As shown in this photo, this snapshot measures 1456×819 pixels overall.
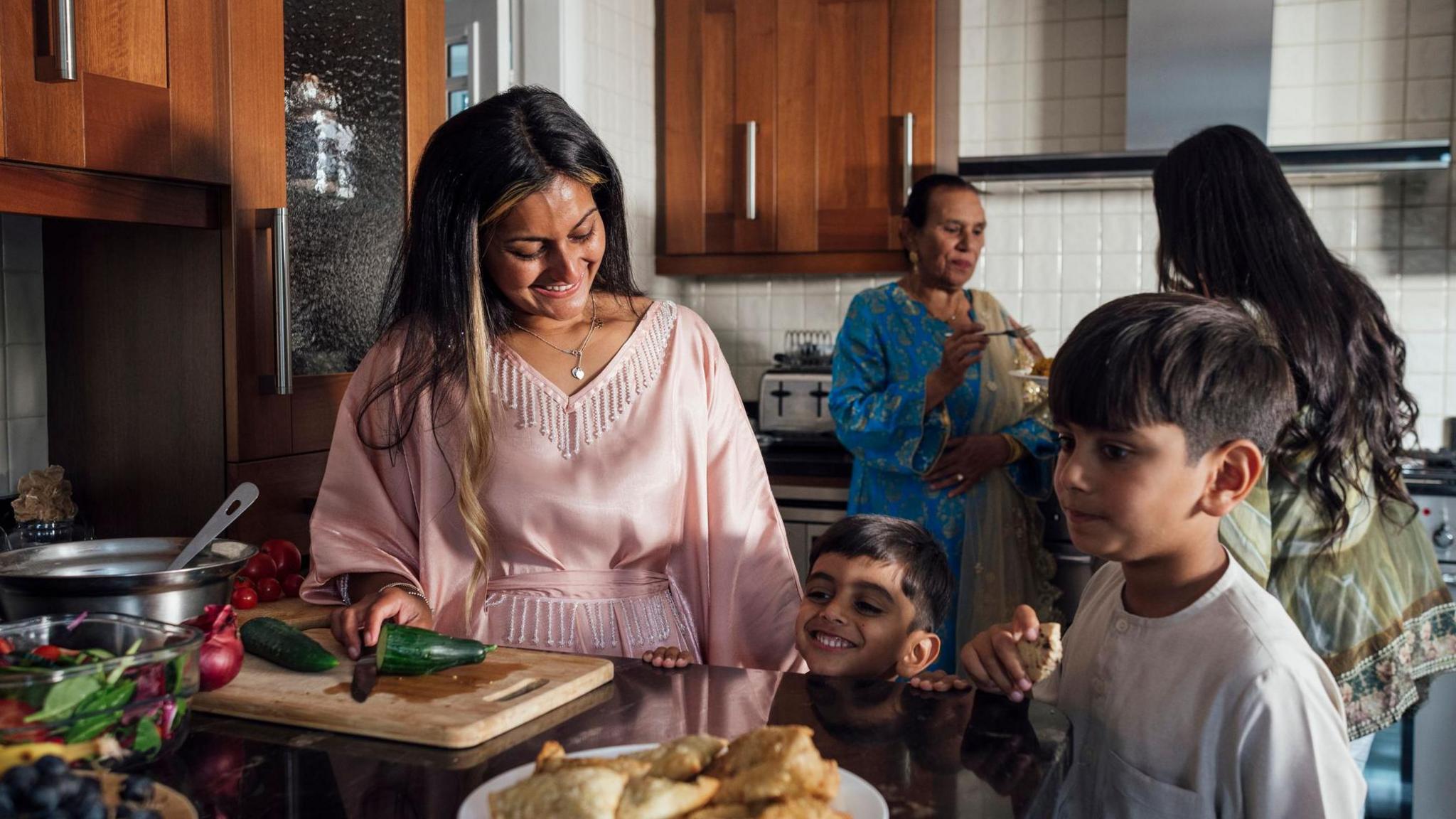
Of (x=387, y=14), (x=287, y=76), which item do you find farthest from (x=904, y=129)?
(x=287, y=76)

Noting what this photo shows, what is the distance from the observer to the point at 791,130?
3434 millimetres

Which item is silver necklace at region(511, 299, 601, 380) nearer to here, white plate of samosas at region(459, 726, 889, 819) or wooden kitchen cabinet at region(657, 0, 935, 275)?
white plate of samosas at region(459, 726, 889, 819)

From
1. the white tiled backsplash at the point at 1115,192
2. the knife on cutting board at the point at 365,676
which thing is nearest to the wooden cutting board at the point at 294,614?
the knife on cutting board at the point at 365,676

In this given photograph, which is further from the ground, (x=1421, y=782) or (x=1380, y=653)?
(x=1380, y=653)

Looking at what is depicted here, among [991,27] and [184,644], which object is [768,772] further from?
[991,27]

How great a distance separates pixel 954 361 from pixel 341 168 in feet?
4.23

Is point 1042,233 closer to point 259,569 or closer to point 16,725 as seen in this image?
point 259,569

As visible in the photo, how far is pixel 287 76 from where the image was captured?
2051 millimetres

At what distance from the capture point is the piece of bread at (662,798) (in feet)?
2.34

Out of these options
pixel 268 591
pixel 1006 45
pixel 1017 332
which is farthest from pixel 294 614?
pixel 1006 45

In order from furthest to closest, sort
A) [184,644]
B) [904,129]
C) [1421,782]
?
[904,129] → [1421,782] → [184,644]

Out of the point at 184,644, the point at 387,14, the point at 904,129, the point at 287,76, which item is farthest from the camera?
the point at 904,129

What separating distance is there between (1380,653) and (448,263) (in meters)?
1.46

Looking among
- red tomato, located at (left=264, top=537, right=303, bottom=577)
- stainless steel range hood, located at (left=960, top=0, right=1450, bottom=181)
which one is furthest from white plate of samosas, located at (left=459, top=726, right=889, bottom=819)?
stainless steel range hood, located at (left=960, top=0, right=1450, bottom=181)
